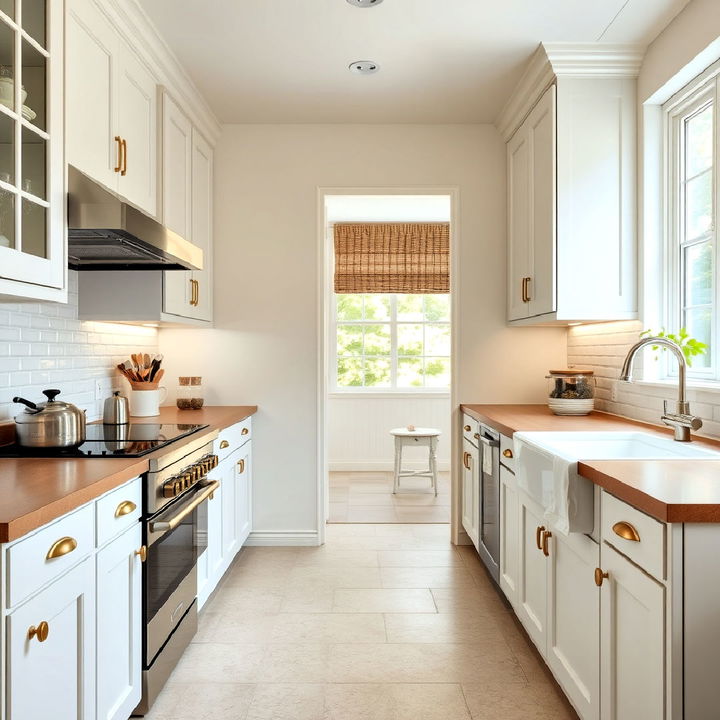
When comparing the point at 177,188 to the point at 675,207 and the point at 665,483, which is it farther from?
the point at 665,483

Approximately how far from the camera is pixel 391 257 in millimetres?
6512

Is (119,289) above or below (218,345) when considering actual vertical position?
above

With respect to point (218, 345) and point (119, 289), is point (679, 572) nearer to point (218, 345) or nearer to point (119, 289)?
point (119, 289)

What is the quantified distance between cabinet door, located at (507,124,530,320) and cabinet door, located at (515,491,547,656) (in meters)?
1.37

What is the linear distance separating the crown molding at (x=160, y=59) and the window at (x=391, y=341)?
3113mm

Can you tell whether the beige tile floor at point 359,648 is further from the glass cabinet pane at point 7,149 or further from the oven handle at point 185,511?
the glass cabinet pane at point 7,149

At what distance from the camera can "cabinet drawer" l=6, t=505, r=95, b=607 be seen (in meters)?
1.25

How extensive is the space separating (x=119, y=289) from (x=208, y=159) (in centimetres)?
126

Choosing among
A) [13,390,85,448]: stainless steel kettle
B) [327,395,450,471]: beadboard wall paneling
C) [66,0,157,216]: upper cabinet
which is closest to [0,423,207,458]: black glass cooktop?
[13,390,85,448]: stainless steel kettle

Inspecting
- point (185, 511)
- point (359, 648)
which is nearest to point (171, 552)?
point (185, 511)

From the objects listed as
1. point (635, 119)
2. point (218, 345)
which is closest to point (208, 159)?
point (218, 345)

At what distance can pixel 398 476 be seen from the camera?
5.47 meters

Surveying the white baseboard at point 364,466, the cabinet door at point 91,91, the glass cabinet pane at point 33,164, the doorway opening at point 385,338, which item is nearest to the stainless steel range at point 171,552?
the glass cabinet pane at point 33,164

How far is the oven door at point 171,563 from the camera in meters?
2.07
